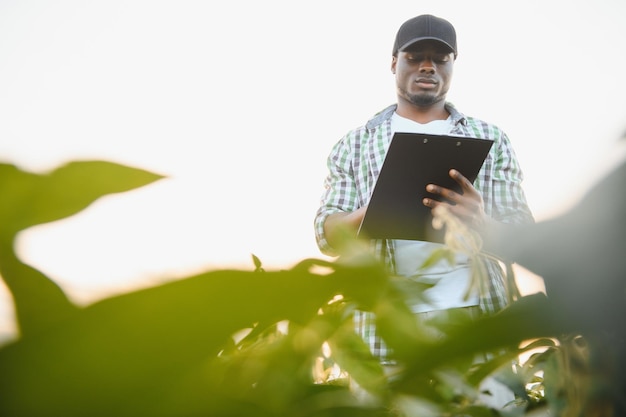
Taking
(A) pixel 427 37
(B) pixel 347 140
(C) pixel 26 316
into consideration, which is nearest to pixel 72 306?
(C) pixel 26 316

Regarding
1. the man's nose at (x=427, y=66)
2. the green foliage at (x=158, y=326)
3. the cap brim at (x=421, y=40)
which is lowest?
the green foliage at (x=158, y=326)

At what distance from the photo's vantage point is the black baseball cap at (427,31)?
6.34ft

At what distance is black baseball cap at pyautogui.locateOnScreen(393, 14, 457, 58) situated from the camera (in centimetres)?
193

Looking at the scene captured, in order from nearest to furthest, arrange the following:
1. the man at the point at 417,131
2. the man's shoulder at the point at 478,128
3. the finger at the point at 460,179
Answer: the finger at the point at 460,179 < the man at the point at 417,131 < the man's shoulder at the point at 478,128

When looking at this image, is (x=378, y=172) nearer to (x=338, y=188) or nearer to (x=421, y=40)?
(x=338, y=188)

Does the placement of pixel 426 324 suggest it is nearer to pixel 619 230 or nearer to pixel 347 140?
pixel 619 230

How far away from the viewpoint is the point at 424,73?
1900mm

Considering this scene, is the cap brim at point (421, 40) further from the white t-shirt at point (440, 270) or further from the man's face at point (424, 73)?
the white t-shirt at point (440, 270)

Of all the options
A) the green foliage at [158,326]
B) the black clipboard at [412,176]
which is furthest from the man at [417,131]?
→ the green foliage at [158,326]

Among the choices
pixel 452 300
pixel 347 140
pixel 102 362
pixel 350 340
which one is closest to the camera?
pixel 102 362

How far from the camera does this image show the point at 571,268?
145 mm

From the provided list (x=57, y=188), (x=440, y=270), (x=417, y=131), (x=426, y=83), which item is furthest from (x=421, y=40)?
(x=57, y=188)

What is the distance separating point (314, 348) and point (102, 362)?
94mm

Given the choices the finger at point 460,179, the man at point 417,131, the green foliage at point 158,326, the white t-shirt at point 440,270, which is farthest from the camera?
the man at point 417,131
